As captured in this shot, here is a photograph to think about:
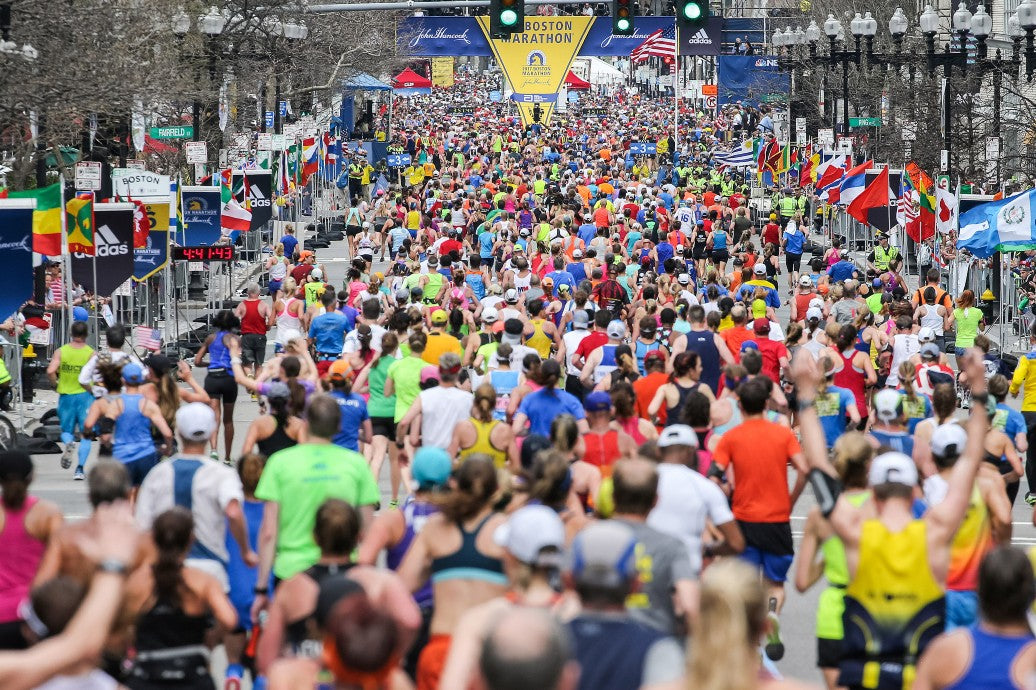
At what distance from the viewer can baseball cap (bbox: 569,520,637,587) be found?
5.41 meters

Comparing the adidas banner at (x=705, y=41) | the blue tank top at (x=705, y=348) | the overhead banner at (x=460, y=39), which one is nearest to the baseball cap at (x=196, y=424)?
the blue tank top at (x=705, y=348)

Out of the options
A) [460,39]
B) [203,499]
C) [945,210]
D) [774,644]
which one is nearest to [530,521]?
[203,499]

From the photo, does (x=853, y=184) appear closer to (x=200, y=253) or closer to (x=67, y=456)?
(x=200, y=253)

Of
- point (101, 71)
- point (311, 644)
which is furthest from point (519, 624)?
point (101, 71)

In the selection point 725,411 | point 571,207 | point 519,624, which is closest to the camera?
point 519,624

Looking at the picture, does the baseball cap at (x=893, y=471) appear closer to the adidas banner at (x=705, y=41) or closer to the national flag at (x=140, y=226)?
the national flag at (x=140, y=226)

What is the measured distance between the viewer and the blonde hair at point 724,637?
473cm

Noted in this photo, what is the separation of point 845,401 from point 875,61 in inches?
915

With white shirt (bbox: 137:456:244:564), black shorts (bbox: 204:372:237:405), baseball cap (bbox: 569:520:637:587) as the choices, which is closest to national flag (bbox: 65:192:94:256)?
black shorts (bbox: 204:372:237:405)

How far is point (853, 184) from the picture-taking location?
33.7m

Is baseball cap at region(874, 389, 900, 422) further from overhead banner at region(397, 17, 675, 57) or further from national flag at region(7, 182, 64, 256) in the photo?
overhead banner at region(397, 17, 675, 57)

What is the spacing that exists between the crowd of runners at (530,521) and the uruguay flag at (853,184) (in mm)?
15171

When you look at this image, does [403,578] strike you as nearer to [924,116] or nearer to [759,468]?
[759,468]

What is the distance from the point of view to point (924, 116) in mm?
41812
